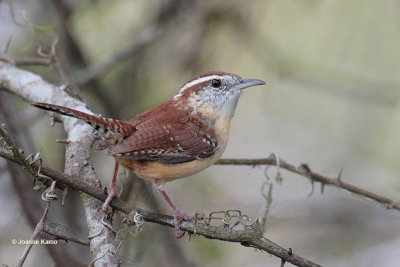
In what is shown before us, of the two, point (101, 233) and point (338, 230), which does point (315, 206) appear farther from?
point (101, 233)

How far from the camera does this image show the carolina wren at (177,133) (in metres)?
2.81

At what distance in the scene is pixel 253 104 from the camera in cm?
686

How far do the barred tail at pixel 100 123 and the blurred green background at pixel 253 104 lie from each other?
367 millimetres

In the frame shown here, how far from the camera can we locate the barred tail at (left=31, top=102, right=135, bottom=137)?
2443 mm

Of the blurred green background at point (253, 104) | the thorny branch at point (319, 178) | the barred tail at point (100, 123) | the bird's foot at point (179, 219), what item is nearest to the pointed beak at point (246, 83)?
the thorny branch at point (319, 178)

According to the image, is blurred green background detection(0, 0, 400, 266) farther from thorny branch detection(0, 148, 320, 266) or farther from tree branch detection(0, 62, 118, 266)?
thorny branch detection(0, 148, 320, 266)

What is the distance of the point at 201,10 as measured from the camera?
518cm

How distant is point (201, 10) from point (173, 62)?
59 centimetres

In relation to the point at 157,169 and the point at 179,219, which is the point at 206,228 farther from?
the point at 157,169

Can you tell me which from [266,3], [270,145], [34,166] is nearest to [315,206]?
[270,145]

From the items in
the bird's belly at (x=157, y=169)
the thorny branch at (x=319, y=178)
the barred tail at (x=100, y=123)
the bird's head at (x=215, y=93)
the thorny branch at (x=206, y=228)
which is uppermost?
the bird's head at (x=215, y=93)

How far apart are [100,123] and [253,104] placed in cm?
435

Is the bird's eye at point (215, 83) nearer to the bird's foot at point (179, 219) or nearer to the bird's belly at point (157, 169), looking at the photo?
the bird's belly at point (157, 169)

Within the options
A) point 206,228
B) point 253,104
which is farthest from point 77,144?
point 253,104
